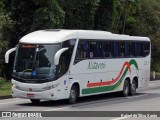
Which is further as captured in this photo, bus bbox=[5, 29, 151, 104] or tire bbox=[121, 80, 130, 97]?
tire bbox=[121, 80, 130, 97]

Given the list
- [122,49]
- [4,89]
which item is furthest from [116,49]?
[4,89]

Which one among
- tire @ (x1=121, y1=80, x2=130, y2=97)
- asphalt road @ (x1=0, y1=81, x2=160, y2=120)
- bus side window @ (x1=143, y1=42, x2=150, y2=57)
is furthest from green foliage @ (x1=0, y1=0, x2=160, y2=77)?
Result: asphalt road @ (x1=0, y1=81, x2=160, y2=120)

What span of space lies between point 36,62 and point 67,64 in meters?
1.36

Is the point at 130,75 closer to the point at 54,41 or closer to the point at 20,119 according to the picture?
the point at 54,41

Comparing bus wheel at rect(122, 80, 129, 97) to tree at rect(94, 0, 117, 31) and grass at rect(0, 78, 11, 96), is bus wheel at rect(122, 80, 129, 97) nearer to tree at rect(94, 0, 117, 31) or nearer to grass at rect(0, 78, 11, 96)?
grass at rect(0, 78, 11, 96)

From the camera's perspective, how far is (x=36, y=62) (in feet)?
65.6

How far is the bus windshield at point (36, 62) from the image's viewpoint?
19.9m

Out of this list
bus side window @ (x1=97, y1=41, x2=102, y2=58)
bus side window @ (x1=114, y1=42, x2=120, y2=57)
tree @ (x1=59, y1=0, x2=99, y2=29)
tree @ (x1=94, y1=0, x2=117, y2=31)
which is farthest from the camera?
tree @ (x1=94, y1=0, x2=117, y2=31)

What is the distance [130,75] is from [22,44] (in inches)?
305

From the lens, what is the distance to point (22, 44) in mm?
20703

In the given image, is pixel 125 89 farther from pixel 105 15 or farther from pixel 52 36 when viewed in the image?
pixel 105 15

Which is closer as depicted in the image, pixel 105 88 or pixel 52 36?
pixel 52 36

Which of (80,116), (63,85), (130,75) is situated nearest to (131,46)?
(130,75)

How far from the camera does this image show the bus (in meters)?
19.9
